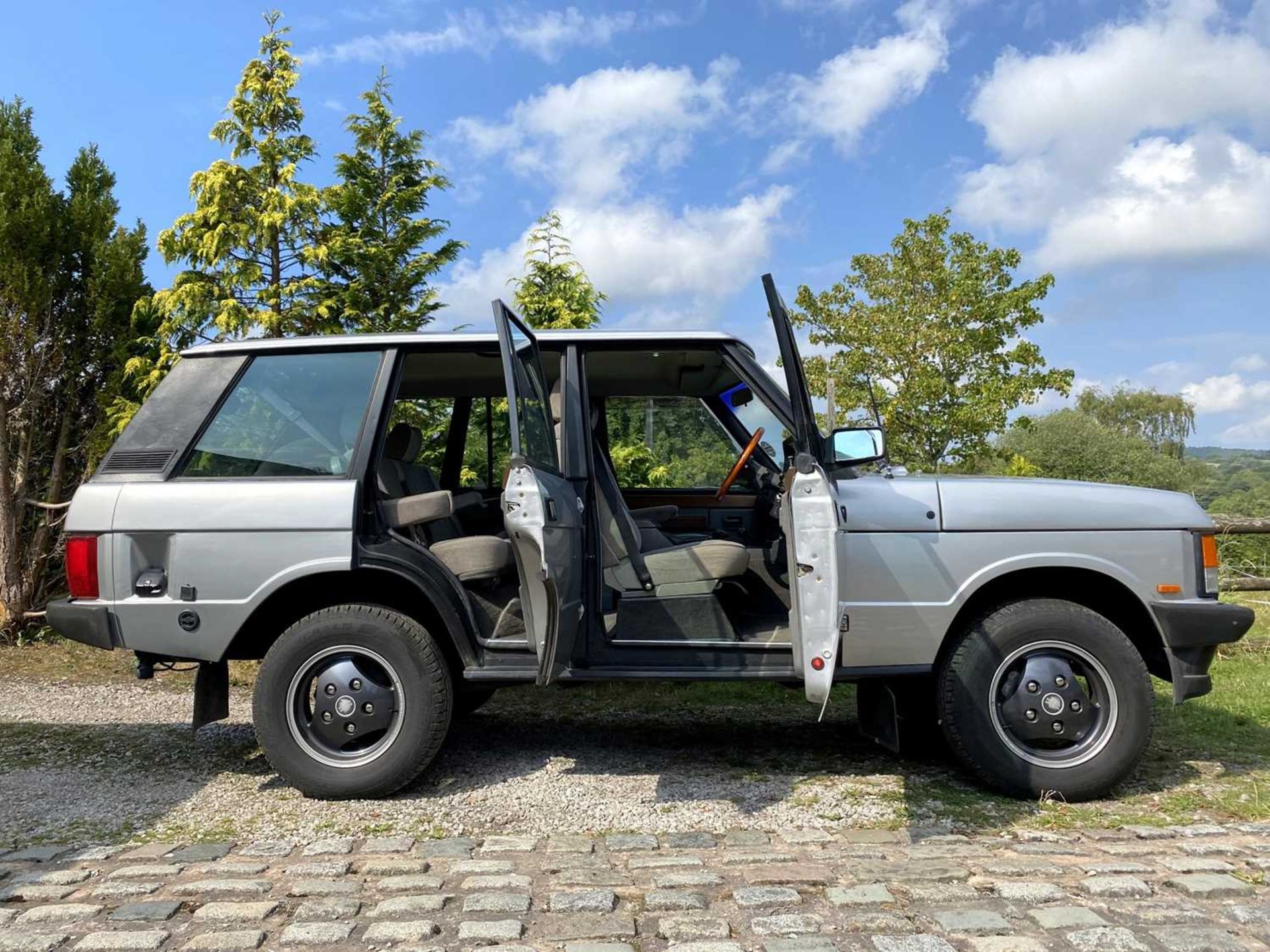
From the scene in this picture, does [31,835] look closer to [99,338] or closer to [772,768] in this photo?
[772,768]

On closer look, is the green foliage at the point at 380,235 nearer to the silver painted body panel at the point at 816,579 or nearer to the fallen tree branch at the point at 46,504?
the fallen tree branch at the point at 46,504

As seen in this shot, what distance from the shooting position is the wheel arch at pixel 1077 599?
4.50 meters

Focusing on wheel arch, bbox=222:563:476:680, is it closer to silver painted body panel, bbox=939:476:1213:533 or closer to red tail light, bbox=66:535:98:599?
red tail light, bbox=66:535:98:599

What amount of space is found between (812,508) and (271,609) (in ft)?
8.64

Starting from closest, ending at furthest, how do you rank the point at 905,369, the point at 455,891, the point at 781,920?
the point at 781,920
the point at 455,891
the point at 905,369

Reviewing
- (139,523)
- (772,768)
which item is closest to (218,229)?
(139,523)

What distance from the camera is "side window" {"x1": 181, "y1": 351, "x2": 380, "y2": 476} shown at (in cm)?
460

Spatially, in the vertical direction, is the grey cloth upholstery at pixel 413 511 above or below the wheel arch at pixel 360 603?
above

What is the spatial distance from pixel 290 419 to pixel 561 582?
1679 millimetres

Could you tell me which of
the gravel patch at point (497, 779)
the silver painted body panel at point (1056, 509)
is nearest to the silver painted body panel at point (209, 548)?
the gravel patch at point (497, 779)

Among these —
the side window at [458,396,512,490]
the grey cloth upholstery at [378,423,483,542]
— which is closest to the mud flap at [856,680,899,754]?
the grey cloth upholstery at [378,423,483,542]

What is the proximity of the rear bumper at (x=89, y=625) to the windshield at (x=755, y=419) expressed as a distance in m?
3.34

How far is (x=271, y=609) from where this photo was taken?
184 inches

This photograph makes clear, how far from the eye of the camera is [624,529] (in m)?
4.84
